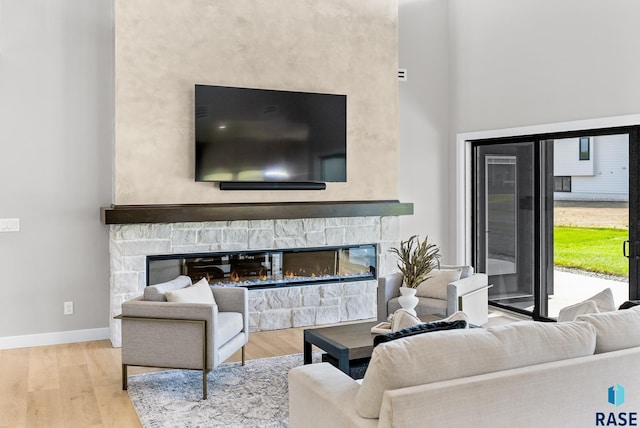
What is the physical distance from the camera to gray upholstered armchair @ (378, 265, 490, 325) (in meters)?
4.99

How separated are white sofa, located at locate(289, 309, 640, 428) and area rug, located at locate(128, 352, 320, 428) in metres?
1.06

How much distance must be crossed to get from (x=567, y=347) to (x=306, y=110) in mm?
3976

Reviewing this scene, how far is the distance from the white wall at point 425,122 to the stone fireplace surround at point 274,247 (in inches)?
29.5

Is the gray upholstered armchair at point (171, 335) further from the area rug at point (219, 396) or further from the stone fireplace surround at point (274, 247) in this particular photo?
the stone fireplace surround at point (274, 247)

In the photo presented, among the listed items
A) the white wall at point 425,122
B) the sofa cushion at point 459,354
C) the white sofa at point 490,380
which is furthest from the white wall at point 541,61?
the sofa cushion at point 459,354

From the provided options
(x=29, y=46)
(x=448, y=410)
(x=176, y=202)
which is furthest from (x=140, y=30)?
(x=448, y=410)

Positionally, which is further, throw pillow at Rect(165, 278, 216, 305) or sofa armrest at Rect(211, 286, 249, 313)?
sofa armrest at Rect(211, 286, 249, 313)

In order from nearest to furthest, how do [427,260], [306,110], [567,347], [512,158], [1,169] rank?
[567,347]
[427,260]
[1,169]
[306,110]
[512,158]

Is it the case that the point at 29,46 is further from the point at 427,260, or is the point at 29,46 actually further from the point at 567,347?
the point at 567,347

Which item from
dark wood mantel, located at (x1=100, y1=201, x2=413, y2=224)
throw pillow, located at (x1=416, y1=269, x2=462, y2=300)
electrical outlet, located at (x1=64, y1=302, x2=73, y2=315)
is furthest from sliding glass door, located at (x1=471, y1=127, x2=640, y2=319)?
electrical outlet, located at (x1=64, y1=302, x2=73, y2=315)

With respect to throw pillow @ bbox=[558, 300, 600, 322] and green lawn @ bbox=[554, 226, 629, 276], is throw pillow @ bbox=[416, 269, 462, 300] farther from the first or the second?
throw pillow @ bbox=[558, 300, 600, 322]

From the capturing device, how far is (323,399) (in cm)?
252

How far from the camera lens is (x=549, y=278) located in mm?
6098

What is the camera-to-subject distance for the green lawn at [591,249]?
5.36 m
